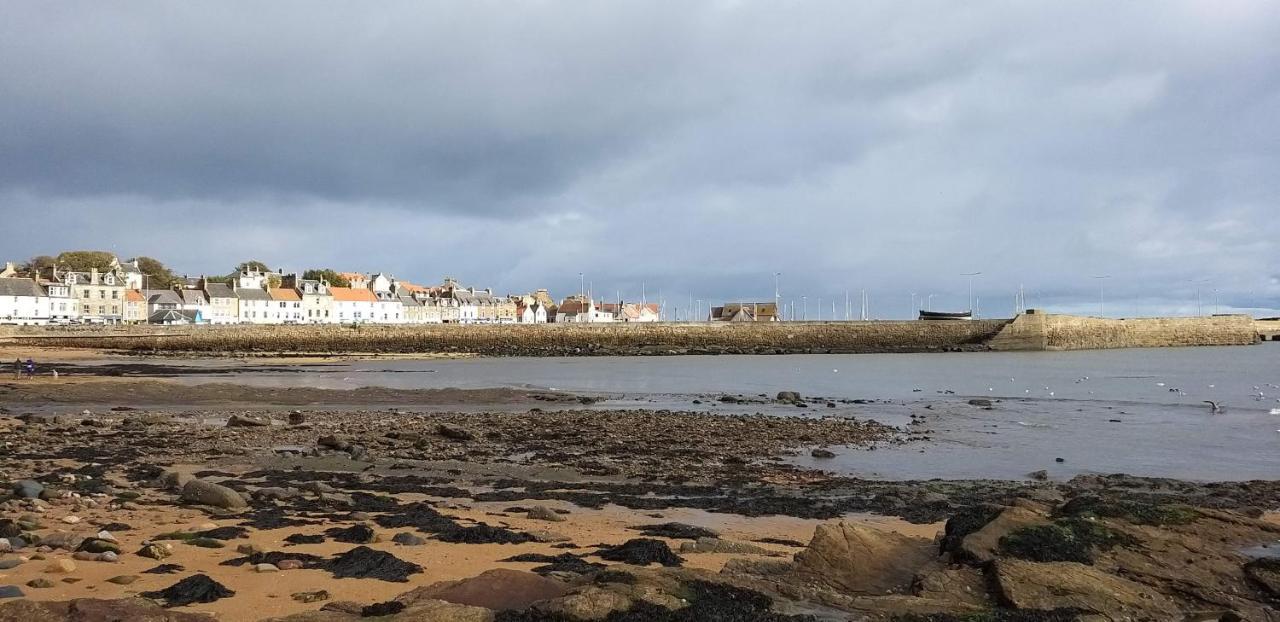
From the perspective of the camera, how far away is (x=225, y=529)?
318 inches

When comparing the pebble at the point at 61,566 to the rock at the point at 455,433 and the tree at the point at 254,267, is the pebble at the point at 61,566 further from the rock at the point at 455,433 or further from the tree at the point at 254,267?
the tree at the point at 254,267

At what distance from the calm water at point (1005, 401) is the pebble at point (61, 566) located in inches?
442

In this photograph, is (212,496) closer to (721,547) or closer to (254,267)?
(721,547)

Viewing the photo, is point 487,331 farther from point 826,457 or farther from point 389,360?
point 826,457

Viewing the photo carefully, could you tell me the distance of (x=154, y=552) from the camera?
698 centimetres

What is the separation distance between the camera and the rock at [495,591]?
528cm

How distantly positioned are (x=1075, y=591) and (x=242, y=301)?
113 m

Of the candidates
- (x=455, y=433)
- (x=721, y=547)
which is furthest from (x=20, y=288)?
(x=721, y=547)

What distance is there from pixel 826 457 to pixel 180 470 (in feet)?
37.6

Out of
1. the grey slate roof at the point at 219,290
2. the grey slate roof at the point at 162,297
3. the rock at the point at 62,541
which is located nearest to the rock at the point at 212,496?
the rock at the point at 62,541

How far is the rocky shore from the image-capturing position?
536 centimetres

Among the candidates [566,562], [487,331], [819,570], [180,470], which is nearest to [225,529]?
[566,562]

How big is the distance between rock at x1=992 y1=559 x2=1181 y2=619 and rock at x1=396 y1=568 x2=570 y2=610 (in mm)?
3198

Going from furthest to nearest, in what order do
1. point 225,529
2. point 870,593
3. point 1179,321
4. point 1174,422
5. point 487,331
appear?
point 1179,321 < point 487,331 < point 1174,422 < point 225,529 < point 870,593
